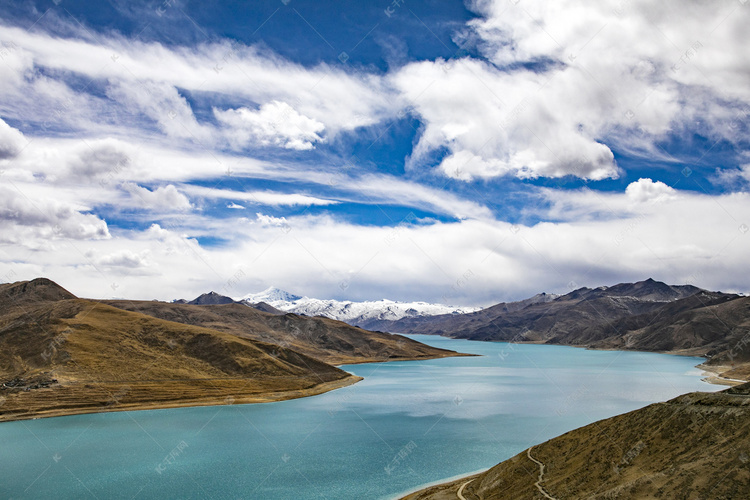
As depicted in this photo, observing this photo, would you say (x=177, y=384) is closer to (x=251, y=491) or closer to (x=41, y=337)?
(x=41, y=337)

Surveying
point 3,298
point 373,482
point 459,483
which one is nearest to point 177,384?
point 373,482

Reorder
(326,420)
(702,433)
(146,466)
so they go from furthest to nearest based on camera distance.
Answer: (326,420)
(146,466)
(702,433)

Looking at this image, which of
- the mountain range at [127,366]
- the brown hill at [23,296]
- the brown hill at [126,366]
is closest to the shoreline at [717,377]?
the mountain range at [127,366]

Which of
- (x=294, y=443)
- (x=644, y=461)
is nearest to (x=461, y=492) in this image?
(x=644, y=461)

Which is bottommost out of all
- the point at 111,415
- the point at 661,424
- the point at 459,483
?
the point at 111,415

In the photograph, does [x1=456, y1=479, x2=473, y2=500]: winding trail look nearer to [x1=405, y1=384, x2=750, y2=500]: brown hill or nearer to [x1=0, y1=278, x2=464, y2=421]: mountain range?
[x1=405, y1=384, x2=750, y2=500]: brown hill

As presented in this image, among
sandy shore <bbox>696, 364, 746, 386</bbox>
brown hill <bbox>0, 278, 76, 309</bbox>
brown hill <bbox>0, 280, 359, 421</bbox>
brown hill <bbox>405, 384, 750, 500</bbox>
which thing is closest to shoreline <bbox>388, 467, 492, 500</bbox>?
brown hill <bbox>405, 384, 750, 500</bbox>

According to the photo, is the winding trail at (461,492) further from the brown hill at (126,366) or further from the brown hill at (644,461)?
the brown hill at (126,366)
